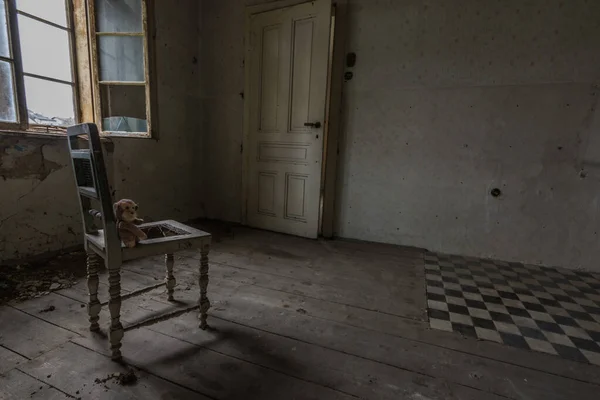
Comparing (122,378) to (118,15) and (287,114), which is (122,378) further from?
(118,15)

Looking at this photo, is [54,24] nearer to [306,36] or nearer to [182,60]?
[182,60]

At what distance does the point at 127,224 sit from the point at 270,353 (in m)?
0.77

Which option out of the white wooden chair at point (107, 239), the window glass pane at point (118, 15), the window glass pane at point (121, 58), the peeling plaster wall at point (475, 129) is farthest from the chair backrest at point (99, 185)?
the peeling plaster wall at point (475, 129)

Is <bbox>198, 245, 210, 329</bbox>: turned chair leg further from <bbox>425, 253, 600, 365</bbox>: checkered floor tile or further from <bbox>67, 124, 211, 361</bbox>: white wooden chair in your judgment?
<bbox>425, 253, 600, 365</bbox>: checkered floor tile

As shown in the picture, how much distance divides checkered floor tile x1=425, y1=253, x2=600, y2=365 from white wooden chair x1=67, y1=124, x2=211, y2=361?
128 cm

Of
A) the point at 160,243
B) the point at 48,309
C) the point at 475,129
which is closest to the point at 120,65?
the point at 48,309

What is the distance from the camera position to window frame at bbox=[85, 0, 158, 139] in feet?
8.34

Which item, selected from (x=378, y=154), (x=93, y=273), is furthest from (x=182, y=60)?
(x=93, y=273)

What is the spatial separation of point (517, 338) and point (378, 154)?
1.78 m

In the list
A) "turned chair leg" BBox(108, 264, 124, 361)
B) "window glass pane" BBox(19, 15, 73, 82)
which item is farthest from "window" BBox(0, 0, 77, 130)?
"turned chair leg" BBox(108, 264, 124, 361)

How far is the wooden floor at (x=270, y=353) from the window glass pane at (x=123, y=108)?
1498 mm

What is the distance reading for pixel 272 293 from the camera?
1.83m

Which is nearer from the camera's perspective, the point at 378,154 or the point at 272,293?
the point at 272,293

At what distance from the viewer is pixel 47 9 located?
90.9 inches
